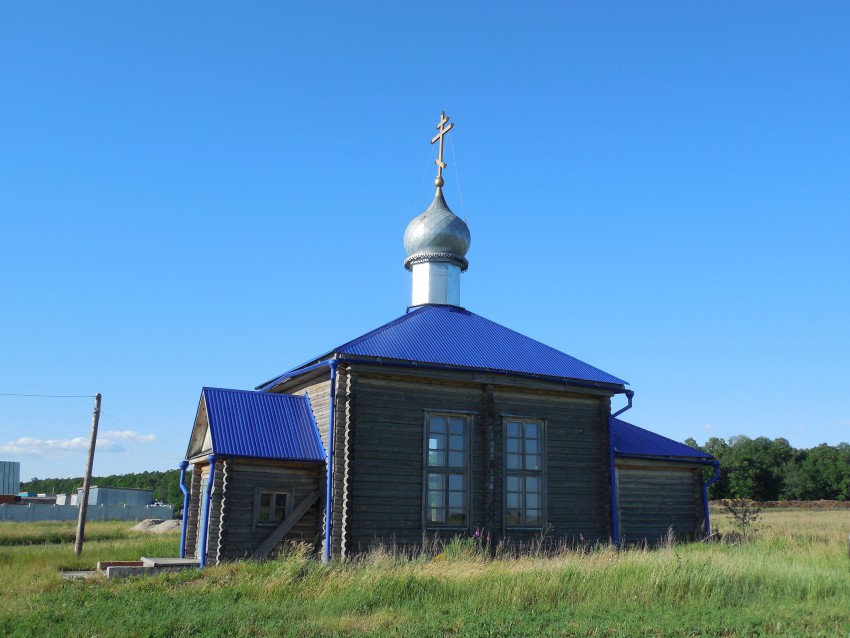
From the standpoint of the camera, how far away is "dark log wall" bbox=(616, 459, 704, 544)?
1897 centimetres

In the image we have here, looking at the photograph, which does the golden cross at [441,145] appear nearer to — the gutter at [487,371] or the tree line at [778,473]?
the gutter at [487,371]

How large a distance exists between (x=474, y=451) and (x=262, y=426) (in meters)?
4.44

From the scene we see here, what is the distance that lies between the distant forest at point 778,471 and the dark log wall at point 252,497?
5653 cm

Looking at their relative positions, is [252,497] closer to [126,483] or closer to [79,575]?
[79,575]

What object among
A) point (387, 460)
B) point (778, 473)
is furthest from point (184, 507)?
point (778, 473)

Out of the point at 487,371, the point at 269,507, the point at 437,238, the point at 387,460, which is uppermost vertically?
the point at 437,238

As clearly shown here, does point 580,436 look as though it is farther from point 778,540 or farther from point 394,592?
point 394,592

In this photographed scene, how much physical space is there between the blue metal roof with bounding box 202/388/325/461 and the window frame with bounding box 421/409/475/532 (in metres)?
2.11

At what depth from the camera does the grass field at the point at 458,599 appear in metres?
9.14

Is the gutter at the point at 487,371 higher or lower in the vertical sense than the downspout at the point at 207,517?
higher

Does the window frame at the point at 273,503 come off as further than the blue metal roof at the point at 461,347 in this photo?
No

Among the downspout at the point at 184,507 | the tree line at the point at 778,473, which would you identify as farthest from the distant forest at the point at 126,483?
the downspout at the point at 184,507

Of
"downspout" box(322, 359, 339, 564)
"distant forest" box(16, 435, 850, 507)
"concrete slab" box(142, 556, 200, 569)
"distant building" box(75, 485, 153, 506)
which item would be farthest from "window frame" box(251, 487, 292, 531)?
"distant forest" box(16, 435, 850, 507)

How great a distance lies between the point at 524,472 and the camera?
1722 cm
